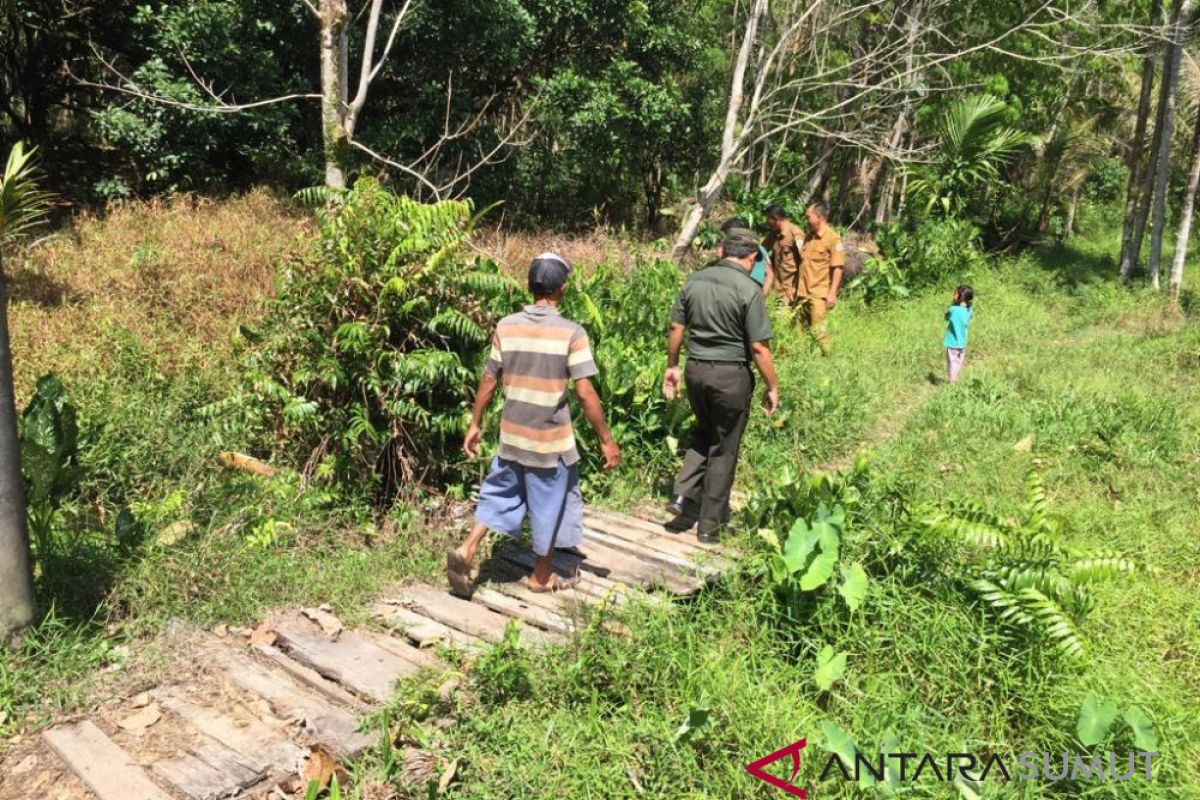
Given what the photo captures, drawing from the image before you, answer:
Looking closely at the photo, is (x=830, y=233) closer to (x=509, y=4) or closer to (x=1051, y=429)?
(x=1051, y=429)

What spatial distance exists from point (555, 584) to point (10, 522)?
99.9 inches

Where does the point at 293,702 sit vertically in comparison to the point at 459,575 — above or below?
below

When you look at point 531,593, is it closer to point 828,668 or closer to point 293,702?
point 293,702

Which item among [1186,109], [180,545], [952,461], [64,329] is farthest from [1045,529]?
[1186,109]

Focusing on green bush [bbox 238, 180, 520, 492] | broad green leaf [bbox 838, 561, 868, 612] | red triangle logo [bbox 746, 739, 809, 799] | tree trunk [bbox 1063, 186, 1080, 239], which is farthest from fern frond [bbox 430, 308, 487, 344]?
tree trunk [bbox 1063, 186, 1080, 239]

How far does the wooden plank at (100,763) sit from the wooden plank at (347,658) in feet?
2.74

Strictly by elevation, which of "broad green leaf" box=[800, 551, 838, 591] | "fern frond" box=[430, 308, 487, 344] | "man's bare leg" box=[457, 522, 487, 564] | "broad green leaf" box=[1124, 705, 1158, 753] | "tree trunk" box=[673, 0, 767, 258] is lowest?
"broad green leaf" box=[1124, 705, 1158, 753]

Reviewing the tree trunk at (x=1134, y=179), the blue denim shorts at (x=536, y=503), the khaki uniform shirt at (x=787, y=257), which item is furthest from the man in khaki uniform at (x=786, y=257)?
the tree trunk at (x=1134, y=179)

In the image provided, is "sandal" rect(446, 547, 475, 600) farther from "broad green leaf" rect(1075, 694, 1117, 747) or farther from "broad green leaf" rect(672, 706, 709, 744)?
"broad green leaf" rect(1075, 694, 1117, 747)

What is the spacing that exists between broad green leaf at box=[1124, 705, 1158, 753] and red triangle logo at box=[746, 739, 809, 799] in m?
1.26

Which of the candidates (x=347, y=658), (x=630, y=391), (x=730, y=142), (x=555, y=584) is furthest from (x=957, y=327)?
(x=347, y=658)

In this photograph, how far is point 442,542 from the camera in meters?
5.24

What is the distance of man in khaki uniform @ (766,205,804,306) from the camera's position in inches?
385

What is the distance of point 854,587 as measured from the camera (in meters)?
4.04
